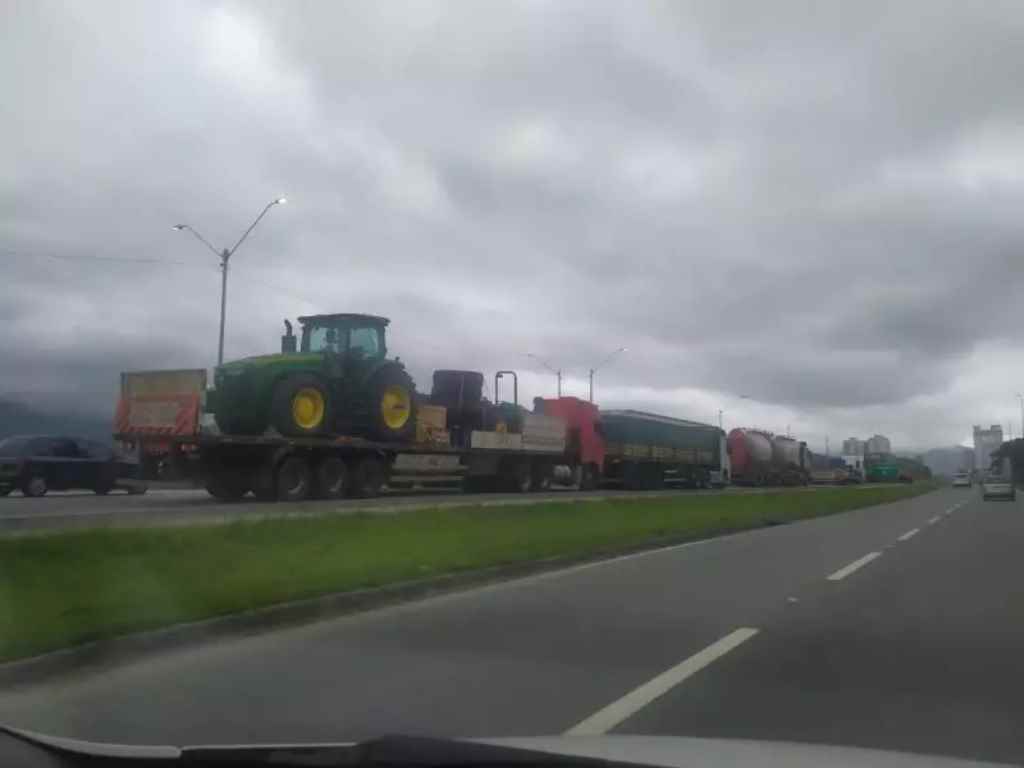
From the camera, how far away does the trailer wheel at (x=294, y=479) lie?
26.8 meters

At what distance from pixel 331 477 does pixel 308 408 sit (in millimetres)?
2047

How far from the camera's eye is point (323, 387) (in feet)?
91.5

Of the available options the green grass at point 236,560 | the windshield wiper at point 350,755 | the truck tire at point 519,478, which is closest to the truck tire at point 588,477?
the truck tire at point 519,478

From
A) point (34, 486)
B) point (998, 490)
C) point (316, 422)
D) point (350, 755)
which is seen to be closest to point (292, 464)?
point (316, 422)

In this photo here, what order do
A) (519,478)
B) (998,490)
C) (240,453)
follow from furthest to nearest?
(998,490) < (519,478) < (240,453)

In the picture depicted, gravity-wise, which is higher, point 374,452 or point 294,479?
point 374,452

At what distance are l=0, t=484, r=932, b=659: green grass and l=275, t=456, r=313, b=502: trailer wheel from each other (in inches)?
211

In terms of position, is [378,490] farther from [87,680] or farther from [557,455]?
[87,680]

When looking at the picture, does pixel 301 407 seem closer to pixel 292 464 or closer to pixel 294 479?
pixel 292 464

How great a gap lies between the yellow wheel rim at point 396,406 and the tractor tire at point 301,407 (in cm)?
170

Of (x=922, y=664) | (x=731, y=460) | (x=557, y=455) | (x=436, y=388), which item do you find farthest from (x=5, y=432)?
(x=731, y=460)

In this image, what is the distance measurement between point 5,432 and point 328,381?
13.7m

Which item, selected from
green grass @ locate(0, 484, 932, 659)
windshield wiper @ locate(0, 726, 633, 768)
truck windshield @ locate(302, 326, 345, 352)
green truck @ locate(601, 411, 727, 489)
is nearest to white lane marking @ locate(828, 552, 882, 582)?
green grass @ locate(0, 484, 932, 659)

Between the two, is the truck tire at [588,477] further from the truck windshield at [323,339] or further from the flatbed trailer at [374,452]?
the truck windshield at [323,339]
